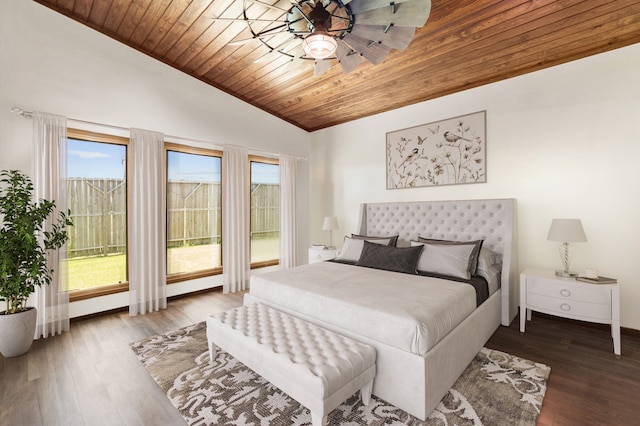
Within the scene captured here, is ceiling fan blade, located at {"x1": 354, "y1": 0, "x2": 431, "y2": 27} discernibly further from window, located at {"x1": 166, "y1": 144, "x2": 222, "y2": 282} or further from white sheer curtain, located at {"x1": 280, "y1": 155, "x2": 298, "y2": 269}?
white sheer curtain, located at {"x1": 280, "y1": 155, "x2": 298, "y2": 269}

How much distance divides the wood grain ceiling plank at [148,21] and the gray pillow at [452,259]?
144 inches

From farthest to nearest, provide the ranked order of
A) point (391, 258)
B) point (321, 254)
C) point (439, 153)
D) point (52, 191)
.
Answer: point (321, 254), point (439, 153), point (391, 258), point (52, 191)

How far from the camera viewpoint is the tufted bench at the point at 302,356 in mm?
1532

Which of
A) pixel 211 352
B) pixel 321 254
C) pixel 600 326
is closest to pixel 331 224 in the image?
pixel 321 254

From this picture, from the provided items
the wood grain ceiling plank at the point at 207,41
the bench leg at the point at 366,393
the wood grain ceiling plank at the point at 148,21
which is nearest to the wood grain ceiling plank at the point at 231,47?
the wood grain ceiling plank at the point at 207,41

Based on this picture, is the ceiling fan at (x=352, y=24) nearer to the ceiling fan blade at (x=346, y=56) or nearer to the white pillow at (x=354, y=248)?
the ceiling fan blade at (x=346, y=56)

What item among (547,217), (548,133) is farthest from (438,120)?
(547,217)

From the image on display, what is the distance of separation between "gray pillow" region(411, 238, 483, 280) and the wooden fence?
2950 millimetres

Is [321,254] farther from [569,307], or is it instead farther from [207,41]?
[207,41]

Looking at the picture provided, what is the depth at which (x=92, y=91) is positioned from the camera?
10.8ft

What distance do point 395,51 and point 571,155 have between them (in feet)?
7.09

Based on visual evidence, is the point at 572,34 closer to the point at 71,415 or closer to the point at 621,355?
the point at 621,355

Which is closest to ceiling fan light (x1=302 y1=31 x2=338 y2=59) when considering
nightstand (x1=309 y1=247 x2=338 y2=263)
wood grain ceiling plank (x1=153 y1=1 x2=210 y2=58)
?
wood grain ceiling plank (x1=153 y1=1 x2=210 y2=58)

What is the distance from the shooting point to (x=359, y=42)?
1.93 meters
